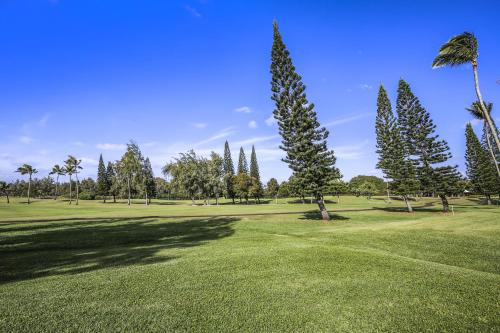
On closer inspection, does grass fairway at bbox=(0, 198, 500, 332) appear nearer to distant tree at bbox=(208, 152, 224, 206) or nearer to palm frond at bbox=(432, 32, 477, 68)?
palm frond at bbox=(432, 32, 477, 68)

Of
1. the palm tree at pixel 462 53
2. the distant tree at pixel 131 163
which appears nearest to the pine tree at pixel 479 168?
the palm tree at pixel 462 53

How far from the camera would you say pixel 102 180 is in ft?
362

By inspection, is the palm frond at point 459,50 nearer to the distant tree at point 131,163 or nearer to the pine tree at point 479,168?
the pine tree at point 479,168

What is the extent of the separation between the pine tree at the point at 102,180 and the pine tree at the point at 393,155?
99.1 meters

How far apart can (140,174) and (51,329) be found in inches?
3133

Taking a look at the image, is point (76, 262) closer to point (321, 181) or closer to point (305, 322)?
point (305, 322)

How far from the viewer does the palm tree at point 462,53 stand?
53.8 ft

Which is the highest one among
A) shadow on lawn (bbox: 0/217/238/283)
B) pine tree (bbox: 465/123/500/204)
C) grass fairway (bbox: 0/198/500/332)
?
pine tree (bbox: 465/123/500/204)

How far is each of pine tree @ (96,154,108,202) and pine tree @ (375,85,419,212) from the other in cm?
9910

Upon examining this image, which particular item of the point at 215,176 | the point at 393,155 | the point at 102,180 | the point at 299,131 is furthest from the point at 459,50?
→ the point at 102,180

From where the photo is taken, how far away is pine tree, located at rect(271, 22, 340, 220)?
32.5 metres

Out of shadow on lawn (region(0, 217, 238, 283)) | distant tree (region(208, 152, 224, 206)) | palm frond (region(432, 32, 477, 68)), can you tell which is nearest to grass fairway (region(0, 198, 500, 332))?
shadow on lawn (region(0, 217, 238, 283))

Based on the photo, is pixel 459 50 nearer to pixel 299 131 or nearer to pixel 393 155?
pixel 299 131

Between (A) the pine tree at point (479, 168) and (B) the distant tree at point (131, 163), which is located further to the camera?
(B) the distant tree at point (131, 163)
